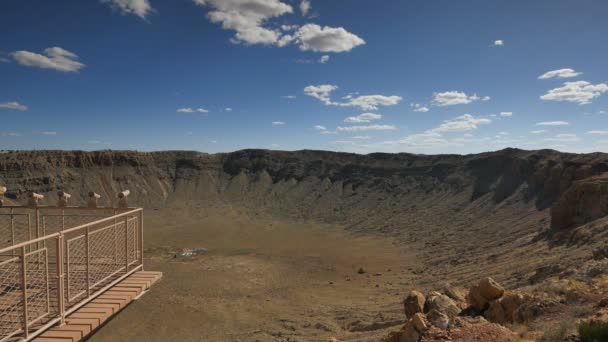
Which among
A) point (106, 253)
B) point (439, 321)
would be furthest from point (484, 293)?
point (106, 253)

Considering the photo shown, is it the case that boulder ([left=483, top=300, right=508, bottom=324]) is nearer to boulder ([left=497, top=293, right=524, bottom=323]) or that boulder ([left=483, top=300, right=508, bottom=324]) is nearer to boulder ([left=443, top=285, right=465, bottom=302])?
boulder ([left=497, top=293, right=524, bottom=323])

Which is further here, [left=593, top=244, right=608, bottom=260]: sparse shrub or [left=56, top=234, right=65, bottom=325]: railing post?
[left=593, top=244, right=608, bottom=260]: sparse shrub

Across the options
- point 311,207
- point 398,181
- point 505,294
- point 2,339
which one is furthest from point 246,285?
point 398,181

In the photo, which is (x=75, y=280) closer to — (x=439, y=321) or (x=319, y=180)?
(x=439, y=321)

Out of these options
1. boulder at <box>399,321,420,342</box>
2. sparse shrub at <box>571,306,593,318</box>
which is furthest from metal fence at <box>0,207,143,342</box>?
sparse shrub at <box>571,306,593,318</box>

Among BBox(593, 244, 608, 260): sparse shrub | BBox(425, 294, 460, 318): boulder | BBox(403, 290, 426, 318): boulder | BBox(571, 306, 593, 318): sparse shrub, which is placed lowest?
BBox(403, 290, 426, 318): boulder

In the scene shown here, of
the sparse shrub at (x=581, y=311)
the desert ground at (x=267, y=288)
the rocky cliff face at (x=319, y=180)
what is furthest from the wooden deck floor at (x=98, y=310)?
the rocky cliff face at (x=319, y=180)

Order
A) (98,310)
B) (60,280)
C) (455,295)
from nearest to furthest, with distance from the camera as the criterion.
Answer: (60,280) < (98,310) < (455,295)

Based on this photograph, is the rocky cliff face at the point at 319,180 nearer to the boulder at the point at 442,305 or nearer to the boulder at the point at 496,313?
the boulder at the point at 442,305
